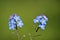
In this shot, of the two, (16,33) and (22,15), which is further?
(22,15)

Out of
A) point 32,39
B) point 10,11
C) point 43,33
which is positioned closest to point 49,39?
point 43,33

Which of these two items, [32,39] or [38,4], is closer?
[32,39]

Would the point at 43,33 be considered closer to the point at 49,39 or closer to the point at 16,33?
the point at 49,39

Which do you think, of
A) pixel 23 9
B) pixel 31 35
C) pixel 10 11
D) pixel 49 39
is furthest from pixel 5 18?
pixel 49 39

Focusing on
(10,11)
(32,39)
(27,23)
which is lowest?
(32,39)

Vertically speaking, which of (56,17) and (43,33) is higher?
(56,17)

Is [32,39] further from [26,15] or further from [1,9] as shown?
[1,9]
